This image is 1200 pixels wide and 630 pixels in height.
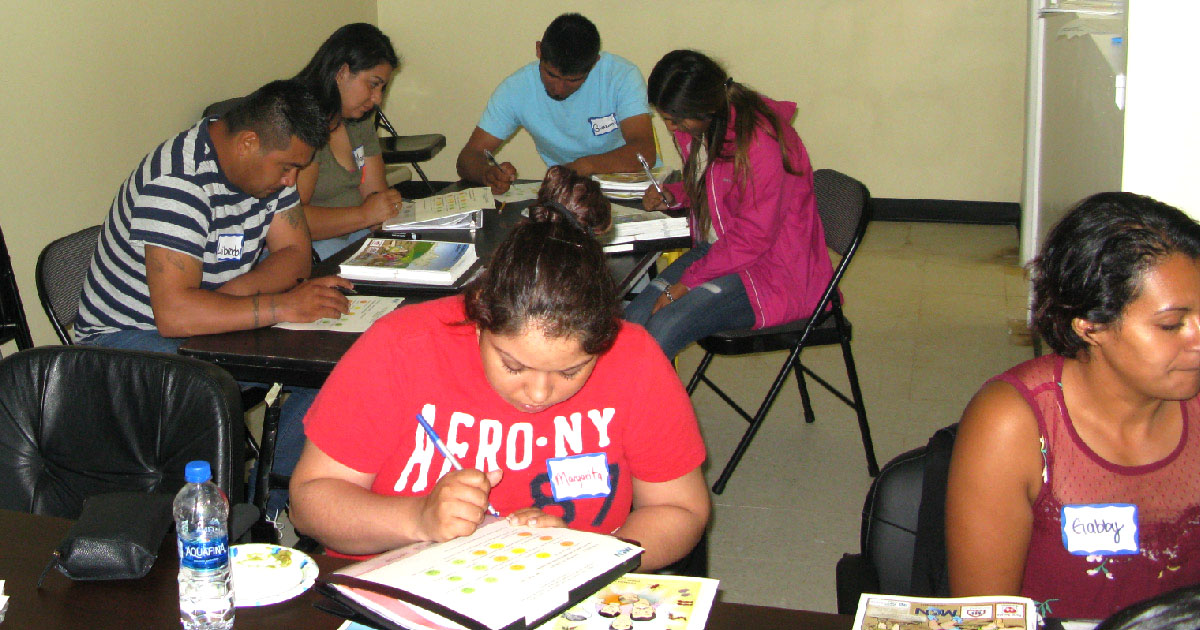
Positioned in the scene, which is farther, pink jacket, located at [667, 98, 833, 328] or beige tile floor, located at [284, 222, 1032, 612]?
pink jacket, located at [667, 98, 833, 328]

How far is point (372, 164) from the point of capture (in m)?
3.69

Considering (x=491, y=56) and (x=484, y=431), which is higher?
(x=491, y=56)

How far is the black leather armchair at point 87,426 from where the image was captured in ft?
5.64

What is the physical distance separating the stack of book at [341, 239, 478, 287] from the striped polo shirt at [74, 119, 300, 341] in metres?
0.27

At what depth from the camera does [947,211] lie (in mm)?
6039

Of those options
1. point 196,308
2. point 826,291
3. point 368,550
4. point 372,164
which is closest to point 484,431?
point 368,550

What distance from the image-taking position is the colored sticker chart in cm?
121

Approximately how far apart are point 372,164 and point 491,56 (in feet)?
8.90

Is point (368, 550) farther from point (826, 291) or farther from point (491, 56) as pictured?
point (491, 56)

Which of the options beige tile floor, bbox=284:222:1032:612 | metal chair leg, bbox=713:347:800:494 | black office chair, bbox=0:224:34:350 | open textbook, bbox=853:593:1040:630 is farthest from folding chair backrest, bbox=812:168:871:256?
black office chair, bbox=0:224:34:350

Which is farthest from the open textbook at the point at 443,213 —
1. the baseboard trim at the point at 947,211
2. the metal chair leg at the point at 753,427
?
the baseboard trim at the point at 947,211

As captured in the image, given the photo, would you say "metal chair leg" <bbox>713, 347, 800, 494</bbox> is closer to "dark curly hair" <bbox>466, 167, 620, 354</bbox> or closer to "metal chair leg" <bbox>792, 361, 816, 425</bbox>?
"metal chair leg" <bbox>792, 361, 816, 425</bbox>

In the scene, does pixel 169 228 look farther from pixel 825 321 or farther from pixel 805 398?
pixel 805 398

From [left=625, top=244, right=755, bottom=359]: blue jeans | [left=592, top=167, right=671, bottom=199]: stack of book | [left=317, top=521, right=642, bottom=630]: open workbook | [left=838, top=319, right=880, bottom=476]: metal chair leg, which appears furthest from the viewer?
[left=592, top=167, right=671, bottom=199]: stack of book
